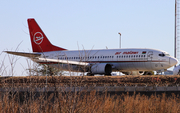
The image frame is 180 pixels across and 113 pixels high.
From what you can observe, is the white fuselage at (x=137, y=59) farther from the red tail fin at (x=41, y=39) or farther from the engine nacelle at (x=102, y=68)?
the red tail fin at (x=41, y=39)

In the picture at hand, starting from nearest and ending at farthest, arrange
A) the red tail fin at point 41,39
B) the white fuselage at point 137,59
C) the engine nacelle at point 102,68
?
the white fuselage at point 137,59, the engine nacelle at point 102,68, the red tail fin at point 41,39

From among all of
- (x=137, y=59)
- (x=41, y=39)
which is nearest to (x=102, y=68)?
(x=137, y=59)

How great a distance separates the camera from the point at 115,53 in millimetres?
36094

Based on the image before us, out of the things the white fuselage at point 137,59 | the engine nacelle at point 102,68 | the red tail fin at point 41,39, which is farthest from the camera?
the red tail fin at point 41,39

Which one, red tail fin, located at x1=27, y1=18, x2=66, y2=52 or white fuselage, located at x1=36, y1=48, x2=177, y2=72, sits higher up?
red tail fin, located at x1=27, y1=18, x2=66, y2=52

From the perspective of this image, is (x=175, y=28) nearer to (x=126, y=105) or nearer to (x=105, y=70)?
(x=105, y=70)

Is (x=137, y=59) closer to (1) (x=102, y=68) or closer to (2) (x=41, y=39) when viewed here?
(1) (x=102, y=68)

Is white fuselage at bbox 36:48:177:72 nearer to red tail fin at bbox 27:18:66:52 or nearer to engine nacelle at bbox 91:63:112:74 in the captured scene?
engine nacelle at bbox 91:63:112:74

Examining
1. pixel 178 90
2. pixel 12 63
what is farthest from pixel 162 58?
pixel 12 63

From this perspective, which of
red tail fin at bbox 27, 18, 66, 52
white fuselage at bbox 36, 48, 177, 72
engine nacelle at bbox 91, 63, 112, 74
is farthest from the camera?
red tail fin at bbox 27, 18, 66, 52

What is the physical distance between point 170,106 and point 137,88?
4.33 meters

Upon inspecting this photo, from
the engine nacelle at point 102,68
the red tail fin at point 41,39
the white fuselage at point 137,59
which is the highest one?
the red tail fin at point 41,39

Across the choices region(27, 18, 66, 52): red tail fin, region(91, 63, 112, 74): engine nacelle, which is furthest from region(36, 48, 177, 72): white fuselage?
region(27, 18, 66, 52): red tail fin

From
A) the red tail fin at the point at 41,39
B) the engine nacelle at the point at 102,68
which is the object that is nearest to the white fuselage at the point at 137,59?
the engine nacelle at the point at 102,68
